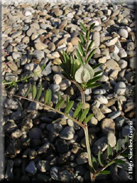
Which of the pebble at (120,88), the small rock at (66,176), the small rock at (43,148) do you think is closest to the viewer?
the small rock at (66,176)

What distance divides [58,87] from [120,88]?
359mm

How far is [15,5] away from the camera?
2.38 meters

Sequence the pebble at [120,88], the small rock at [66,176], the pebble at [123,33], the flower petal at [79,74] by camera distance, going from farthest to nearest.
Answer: the pebble at [123,33] → the pebble at [120,88] → the small rock at [66,176] → the flower petal at [79,74]

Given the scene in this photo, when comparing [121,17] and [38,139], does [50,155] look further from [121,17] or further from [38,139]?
[121,17]

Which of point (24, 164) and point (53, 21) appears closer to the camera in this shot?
point (24, 164)

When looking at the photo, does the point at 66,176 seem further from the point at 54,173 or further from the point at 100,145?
the point at 100,145

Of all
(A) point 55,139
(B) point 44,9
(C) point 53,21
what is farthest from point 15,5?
(A) point 55,139

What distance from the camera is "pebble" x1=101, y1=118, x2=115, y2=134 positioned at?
1172 mm

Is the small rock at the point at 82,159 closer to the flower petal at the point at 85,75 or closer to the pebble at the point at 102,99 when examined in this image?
the pebble at the point at 102,99

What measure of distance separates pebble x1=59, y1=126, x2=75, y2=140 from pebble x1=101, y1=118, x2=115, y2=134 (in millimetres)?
153

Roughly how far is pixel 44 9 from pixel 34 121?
1354 millimetres

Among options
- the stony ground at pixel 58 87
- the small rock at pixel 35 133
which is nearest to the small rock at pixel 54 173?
the stony ground at pixel 58 87

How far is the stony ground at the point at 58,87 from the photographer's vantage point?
1090 mm

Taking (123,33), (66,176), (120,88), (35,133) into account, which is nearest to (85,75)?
(66,176)
